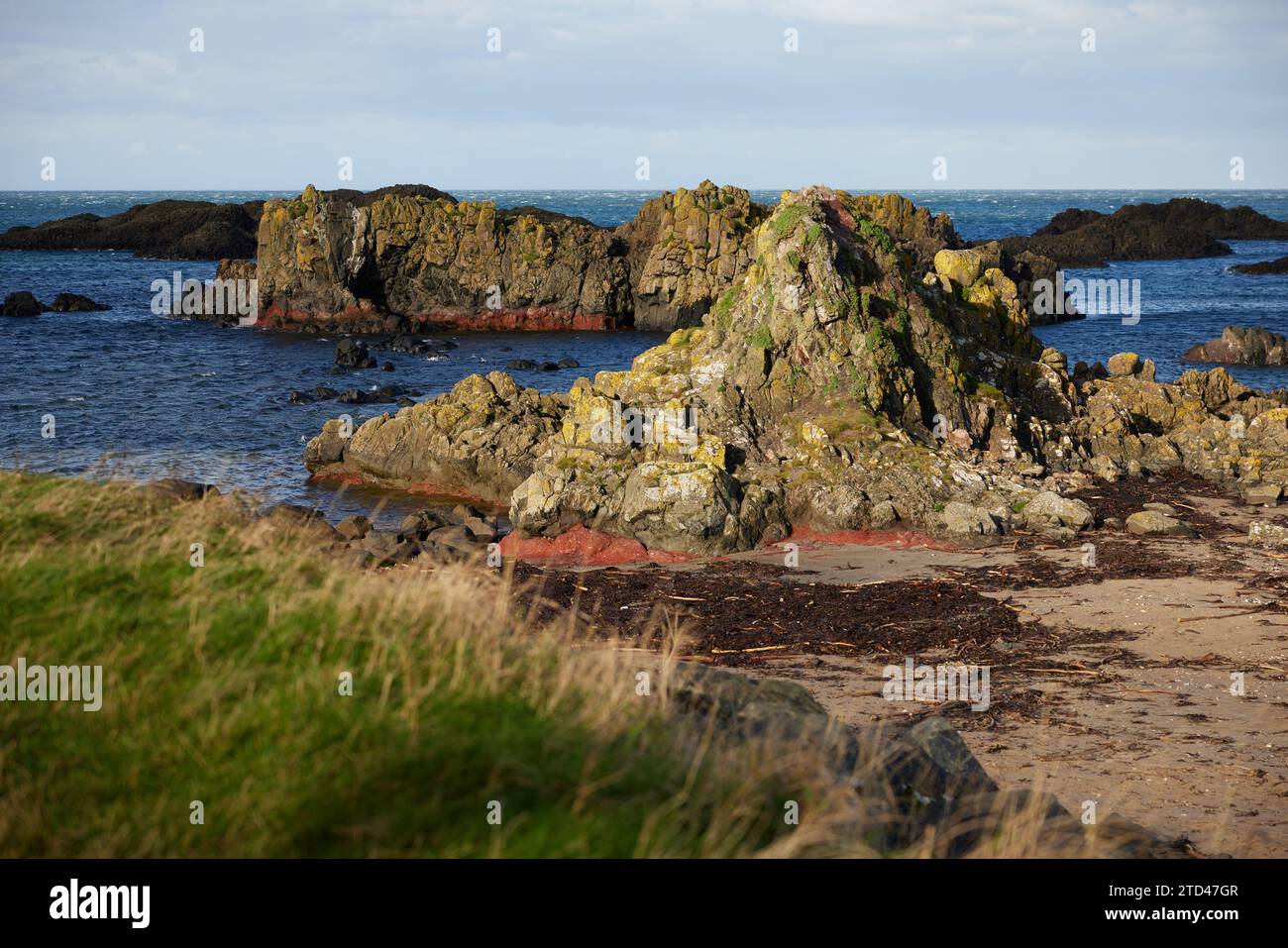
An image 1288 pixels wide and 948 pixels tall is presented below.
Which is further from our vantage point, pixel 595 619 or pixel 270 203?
pixel 270 203

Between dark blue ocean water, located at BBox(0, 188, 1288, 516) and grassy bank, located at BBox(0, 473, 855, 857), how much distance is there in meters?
4.66

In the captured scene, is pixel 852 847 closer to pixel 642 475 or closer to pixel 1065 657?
pixel 1065 657

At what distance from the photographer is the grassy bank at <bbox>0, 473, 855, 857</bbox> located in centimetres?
549

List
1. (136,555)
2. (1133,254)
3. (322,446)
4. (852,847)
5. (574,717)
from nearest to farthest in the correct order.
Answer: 1. (852,847)
2. (574,717)
3. (136,555)
4. (322,446)
5. (1133,254)

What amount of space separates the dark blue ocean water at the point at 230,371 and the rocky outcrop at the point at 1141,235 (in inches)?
860

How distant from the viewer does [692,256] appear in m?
70.5

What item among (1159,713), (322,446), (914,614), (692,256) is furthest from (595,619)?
(692,256)

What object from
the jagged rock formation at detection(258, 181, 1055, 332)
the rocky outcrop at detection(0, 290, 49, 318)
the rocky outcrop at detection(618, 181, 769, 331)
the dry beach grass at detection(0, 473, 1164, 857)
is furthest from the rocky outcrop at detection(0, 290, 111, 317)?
the dry beach grass at detection(0, 473, 1164, 857)

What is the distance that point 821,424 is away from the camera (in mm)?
22594

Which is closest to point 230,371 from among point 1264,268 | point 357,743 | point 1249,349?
point 1249,349

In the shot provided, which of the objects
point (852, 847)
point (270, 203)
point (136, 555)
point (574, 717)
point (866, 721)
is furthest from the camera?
point (270, 203)

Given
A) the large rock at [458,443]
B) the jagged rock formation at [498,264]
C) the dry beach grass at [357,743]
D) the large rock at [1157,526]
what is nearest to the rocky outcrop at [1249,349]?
the jagged rock formation at [498,264]

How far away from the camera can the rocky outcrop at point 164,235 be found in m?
120

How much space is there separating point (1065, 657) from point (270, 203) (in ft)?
205
